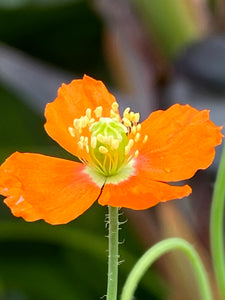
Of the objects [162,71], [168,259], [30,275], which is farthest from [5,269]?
[162,71]

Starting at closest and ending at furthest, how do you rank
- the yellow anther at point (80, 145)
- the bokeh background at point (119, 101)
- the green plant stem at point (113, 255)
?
1. the green plant stem at point (113, 255)
2. the yellow anther at point (80, 145)
3. the bokeh background at point (119, 101)

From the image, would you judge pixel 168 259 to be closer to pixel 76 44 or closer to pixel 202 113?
pixel 76 44

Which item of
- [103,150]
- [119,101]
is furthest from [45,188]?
[119,101]

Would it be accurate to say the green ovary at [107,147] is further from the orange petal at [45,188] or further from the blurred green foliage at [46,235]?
the blurred green foliage at [46,235]

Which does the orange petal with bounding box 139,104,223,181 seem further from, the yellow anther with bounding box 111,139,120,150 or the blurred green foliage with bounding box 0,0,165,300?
the blurred green foliage with bounding box 0,0,165,300

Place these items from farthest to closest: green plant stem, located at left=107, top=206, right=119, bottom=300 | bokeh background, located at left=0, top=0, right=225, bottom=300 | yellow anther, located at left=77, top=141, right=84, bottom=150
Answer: bokeh background, located at left=0, top=0, right=225, bottom=300 → yellow anther, located at left=77, top=141, right=84, bottom=150 → green plant stem, located at left=107, top=206, right=119, bottom=300

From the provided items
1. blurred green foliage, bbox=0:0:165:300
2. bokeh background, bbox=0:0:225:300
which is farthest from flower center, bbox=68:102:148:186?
blurred green foliage, bbox=0:0:165:300

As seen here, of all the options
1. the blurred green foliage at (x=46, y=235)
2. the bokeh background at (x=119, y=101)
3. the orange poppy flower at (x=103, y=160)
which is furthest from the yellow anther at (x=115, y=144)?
the blurred green foliage at (x=46, y=235)

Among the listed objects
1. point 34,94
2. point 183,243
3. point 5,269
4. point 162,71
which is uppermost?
point 162,71
